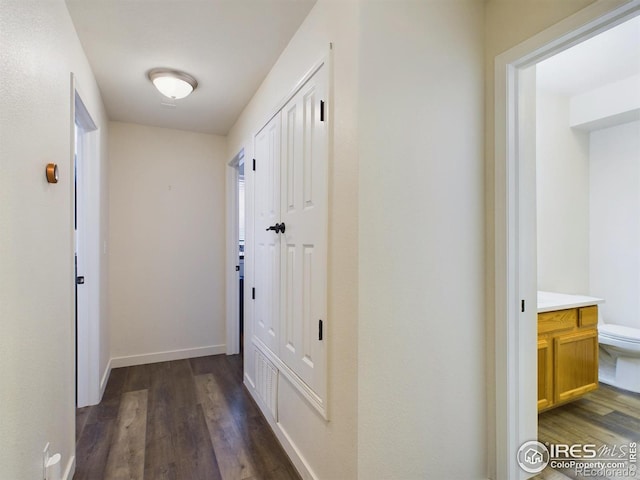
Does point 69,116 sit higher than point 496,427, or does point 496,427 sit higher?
point 69,116

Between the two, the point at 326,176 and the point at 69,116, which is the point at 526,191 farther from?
the point at 69,116

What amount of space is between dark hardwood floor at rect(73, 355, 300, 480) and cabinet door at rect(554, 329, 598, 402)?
1.84 metres

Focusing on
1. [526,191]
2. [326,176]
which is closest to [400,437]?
[326,176]

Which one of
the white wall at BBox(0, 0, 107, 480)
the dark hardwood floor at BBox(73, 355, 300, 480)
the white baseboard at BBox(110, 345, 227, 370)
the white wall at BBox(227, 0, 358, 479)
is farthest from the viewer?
the white baseboard at BBox(110, 345, 227, 370)

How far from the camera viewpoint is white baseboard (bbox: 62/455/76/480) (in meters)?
1.69

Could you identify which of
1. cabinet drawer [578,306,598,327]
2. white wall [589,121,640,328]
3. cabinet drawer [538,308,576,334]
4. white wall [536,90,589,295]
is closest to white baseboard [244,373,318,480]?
cabinet drawer [538,308,576,334]

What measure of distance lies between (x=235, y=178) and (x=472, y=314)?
2.98m

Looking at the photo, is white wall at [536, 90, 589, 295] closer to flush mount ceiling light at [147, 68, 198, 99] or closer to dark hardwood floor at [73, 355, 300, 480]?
dark hardwood floor at [73, 355, 300, 480]

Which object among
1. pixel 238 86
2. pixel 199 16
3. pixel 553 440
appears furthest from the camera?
pixel 238 86

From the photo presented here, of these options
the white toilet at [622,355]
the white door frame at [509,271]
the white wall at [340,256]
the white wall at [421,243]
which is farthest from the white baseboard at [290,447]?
the white toilet at [622,355]

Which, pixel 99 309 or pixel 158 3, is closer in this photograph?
pixel 158 3

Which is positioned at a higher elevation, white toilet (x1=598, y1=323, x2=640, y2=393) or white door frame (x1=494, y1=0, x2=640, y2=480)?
white door frame (x1=494, y1=0, x2=640, y2=480)

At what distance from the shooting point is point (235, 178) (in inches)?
151

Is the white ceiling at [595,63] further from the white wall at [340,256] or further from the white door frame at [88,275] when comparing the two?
the white door frame at [88,275]
